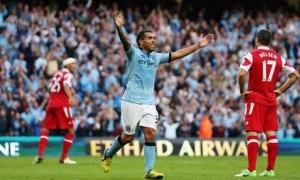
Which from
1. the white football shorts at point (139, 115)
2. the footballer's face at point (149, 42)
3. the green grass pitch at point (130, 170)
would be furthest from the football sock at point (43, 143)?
the footballer's face at point (149, 42)

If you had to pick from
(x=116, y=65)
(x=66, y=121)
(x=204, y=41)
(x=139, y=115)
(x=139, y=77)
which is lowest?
(x=66, y=121)

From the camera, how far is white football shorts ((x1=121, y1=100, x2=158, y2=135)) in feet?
49.4

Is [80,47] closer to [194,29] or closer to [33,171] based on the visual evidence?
[194,29]

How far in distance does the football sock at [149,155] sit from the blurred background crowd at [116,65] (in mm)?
14781

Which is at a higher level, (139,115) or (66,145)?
(139,115)

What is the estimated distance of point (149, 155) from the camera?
48.8 ft

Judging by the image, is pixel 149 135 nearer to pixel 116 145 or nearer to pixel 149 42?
pixel 116 145

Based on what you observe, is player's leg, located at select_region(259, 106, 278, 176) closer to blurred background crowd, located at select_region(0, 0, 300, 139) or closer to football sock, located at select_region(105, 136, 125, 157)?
football sock, located at select_region(105, 136, 125, 157)

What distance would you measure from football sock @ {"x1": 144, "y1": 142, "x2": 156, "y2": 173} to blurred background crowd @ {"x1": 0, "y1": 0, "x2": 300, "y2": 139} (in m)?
14.8

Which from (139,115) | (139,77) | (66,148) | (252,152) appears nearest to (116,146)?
(139,115)

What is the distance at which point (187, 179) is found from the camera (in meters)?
15.5

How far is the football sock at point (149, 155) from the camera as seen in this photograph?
14.8m

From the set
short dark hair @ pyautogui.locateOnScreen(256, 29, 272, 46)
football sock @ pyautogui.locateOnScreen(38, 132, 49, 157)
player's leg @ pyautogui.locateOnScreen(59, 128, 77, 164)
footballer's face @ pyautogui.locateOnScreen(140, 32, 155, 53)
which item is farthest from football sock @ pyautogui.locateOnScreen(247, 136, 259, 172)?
football sock @ pyautogui.locateOnScreen(38, 132, 49, 157)

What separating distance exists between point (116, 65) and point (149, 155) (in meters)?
17.5
